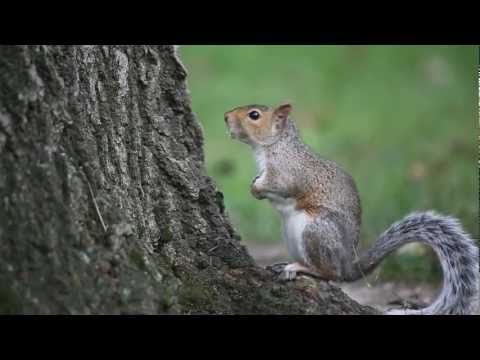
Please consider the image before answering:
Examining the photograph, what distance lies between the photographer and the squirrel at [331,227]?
10.0 ft

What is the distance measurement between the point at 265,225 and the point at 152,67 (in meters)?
3.14

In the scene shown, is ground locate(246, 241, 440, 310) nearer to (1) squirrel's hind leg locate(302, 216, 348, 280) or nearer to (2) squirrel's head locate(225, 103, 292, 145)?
(1) squirrel's hind leg locate(302, 216, 348, 280)

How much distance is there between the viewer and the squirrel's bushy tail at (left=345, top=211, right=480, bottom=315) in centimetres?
301

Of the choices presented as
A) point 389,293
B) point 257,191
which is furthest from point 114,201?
point 389,293

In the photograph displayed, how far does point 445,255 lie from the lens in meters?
3.10

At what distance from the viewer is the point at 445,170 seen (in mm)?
7293

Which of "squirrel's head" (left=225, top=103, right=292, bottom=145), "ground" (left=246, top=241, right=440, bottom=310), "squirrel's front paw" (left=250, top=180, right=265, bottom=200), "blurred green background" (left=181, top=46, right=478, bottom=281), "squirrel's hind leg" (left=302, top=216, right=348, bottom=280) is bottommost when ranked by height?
"ground" (left=246, top=241, right=440, bottom=310)

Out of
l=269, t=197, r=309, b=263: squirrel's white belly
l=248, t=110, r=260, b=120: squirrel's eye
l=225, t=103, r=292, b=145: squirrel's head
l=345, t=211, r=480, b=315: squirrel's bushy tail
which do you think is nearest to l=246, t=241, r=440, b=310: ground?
l=345, t=211, r=480, b=315: squirrel's bushy tail

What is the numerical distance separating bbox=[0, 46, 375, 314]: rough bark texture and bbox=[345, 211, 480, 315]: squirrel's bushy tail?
0.35 metres

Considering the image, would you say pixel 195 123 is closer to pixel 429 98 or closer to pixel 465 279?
pixel 465 279

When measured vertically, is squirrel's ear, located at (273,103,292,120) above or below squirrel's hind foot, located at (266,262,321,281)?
above

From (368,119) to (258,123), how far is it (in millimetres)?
5399
